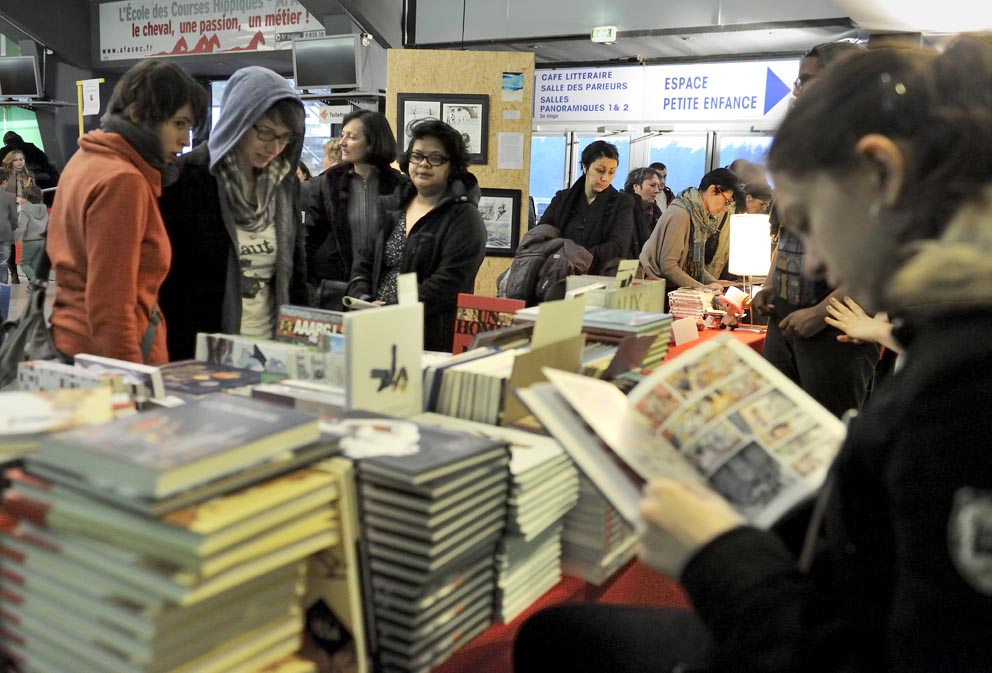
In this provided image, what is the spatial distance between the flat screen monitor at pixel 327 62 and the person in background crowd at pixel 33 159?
319cm

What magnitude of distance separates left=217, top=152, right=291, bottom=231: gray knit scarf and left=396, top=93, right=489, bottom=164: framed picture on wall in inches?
120

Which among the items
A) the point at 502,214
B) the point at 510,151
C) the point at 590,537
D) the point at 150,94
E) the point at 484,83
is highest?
the point at 484,83

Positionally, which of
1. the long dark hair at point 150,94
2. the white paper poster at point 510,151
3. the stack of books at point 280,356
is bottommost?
the stack of books at point 280,356

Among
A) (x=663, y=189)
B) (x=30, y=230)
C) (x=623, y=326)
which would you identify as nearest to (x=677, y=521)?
(x=623, y=326)

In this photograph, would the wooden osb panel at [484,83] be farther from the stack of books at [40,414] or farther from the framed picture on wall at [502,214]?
the stack of books at [40,414]

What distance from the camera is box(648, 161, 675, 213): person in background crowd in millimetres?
7714

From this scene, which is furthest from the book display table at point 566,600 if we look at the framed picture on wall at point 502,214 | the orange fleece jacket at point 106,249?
the framed picture on wall at point 502,214

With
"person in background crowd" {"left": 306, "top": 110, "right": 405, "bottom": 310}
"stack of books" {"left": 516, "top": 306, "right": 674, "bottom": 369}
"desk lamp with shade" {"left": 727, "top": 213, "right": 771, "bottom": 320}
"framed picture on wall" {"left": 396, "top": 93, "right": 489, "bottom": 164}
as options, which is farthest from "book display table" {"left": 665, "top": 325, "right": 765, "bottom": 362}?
"framed picture on wall" {"left": 396, "top": 93, "right": 489, "bottom": 164}

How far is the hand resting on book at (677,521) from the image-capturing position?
2.99 ft

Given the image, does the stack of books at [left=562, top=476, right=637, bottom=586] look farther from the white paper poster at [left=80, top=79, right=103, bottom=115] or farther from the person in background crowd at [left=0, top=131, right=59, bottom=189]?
the person in background crowd at [left=0, top=131, right=59, bottom=189]

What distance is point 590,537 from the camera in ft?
4.70

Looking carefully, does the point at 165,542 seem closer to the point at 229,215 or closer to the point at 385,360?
the point at 385,360

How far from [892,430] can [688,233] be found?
183 inches

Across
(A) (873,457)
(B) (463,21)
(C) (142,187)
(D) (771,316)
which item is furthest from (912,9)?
(B) (463,21)
